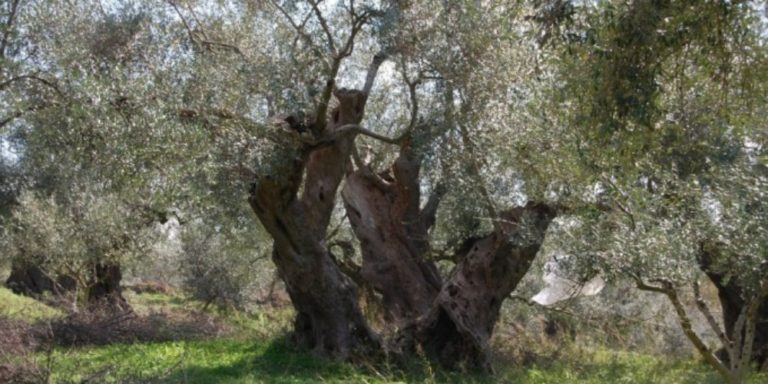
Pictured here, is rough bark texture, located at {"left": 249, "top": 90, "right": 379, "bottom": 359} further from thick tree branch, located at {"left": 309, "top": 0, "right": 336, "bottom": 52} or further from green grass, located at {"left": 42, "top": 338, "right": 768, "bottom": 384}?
thick tree branch, located at {"left": 309, "top": 0, "right": 336, "bottom": 52}

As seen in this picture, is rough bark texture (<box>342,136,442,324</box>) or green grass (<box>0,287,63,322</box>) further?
green grass (<box>0,287,63,322</box>)

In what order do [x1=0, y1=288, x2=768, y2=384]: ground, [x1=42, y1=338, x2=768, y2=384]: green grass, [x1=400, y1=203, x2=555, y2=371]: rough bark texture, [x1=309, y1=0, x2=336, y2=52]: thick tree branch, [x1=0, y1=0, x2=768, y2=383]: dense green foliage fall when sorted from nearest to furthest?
[x1=0, y1=0, x2=768, y2=383]: dense green foliage, [x1=0, y1=288, x2=768, y2=384]: ground, [x1=42, y1=338, x2=768, y2=384]: green grass, [x1=309, y1=0, x2=336, y2=52]: thick tree branch, [x1=400, y1=203, x2=555, y2=371]: rough bark texture

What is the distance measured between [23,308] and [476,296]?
12852 mm

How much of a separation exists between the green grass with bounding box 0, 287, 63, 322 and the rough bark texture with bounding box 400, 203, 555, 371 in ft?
30.5

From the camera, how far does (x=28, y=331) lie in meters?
13.0

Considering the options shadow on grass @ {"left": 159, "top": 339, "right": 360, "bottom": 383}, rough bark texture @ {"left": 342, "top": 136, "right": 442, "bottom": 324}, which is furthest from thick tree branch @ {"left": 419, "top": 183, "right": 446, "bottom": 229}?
shadow on grass @ {"left": 159, "top": 339, "right": 360, "bottom": 383}

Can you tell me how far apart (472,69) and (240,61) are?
10.8 ft

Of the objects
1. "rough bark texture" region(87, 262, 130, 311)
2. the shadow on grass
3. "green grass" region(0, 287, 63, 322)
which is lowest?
the shadow on grass

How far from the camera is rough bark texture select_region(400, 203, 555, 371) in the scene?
1256cm

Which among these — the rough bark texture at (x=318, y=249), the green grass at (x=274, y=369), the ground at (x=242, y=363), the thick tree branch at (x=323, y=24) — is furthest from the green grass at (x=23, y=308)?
the thick tree branch at (x=323, y=24)

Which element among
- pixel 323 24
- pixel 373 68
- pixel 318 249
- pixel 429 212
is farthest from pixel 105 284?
pixel 323 24

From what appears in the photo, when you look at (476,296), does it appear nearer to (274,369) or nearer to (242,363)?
(274,369)

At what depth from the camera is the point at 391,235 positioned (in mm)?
15117

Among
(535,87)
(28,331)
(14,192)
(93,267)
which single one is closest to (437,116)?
(535,87)
